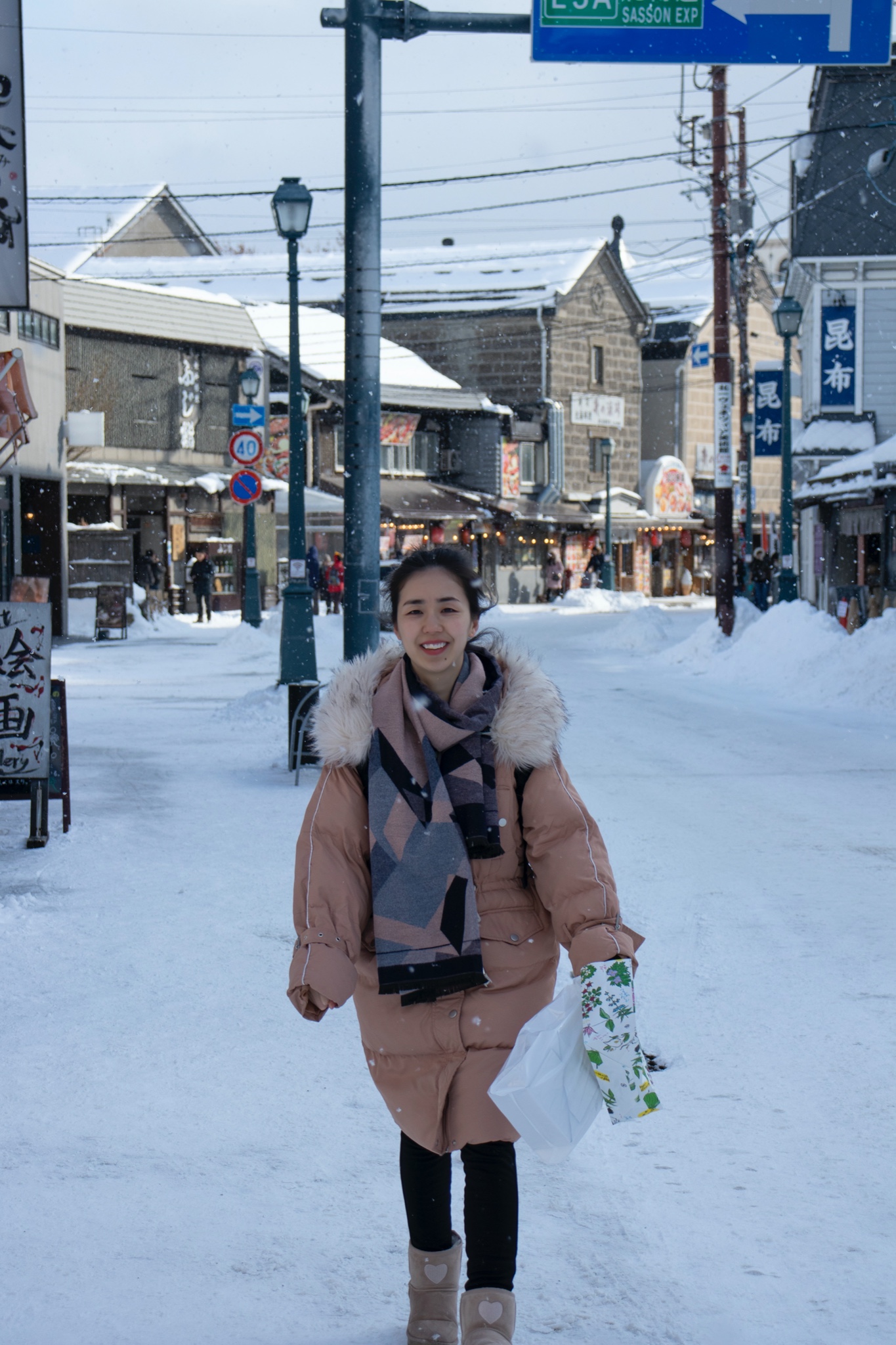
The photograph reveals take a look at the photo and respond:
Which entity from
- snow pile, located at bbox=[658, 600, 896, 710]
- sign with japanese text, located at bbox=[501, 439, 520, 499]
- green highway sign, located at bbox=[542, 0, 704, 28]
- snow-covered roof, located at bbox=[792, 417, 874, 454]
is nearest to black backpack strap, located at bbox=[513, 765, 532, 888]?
green highway sign, located at bbox=[542, 0, 704, 28]

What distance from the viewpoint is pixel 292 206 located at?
1503 centimetres

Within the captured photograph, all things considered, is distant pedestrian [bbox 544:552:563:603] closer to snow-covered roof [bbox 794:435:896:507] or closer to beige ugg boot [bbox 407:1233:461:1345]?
snow-covered roof [bbox 794:435:896:507]

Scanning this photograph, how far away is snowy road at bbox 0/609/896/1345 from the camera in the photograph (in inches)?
122

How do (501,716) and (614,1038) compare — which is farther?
(501,716)

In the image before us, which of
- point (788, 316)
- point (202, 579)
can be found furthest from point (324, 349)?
point (788, 316)

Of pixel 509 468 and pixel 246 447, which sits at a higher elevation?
pixel 509 468

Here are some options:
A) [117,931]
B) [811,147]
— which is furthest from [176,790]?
[811,147]

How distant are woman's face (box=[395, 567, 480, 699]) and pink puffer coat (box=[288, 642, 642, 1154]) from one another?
14 centimetres

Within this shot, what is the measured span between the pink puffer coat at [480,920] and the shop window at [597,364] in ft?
167

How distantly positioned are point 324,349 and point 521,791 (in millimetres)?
41149

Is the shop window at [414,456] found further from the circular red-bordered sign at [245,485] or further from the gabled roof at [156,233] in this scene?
the circular red-bordered sign at [245,485]

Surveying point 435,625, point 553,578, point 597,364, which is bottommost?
point 435,625

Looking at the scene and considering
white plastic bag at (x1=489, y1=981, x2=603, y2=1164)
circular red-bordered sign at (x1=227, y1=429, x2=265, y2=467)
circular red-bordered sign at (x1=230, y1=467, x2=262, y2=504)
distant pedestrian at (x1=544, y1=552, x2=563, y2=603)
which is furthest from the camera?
distant pedestrian at (x1=544, y1=552, x2=563, y2=603)

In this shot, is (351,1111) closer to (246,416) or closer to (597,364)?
(246,416)
